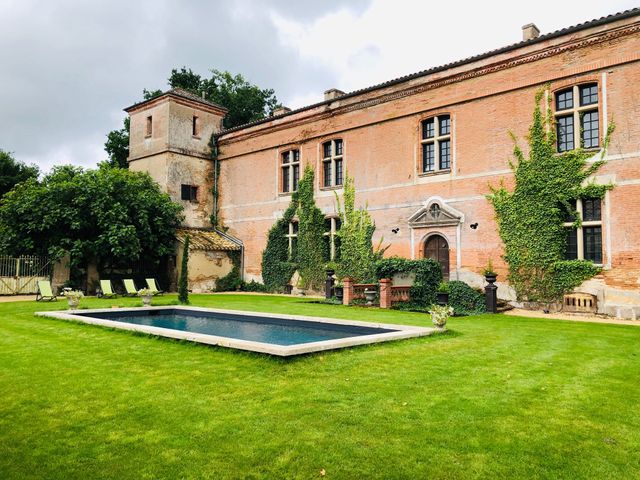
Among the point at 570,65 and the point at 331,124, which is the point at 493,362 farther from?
the point at 331,124

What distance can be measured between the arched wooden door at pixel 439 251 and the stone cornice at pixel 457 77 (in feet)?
19.2

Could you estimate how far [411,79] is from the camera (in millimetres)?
19328

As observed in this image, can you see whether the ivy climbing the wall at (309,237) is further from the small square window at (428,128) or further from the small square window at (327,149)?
the small square window at (428,128)

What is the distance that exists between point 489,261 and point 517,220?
5.48 feet

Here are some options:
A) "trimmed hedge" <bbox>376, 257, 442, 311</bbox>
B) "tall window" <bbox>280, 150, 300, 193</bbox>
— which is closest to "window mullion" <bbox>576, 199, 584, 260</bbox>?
"trimmed hedge" <bbox>376, 257, 442, 311</bbox>

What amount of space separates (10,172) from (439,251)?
3306cm

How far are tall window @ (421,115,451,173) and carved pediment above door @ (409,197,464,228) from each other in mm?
1342

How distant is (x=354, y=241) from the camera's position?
2078cm

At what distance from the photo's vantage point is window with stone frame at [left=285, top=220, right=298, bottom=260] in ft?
77.7

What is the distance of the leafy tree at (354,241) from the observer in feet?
66.6

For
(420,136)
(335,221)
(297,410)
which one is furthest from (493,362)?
(335,221)

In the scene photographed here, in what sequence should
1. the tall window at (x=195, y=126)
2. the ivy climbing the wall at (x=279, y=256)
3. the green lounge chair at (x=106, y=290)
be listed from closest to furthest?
the green lounge chair at (x=106, y=290)
the ivy climbing the wall at (x=279, y=256)
the tall window at (x=195, y=126)

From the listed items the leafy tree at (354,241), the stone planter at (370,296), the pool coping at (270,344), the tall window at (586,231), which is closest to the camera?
the pool coping at (270,344)

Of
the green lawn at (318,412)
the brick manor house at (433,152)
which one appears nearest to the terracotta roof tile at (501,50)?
the brick manor house at (433,152)
